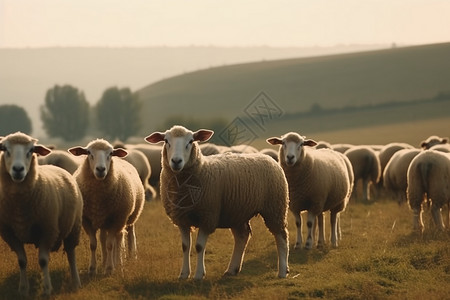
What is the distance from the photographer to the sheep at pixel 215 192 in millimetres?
10117

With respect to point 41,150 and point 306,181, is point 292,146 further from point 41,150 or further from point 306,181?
point 41,150

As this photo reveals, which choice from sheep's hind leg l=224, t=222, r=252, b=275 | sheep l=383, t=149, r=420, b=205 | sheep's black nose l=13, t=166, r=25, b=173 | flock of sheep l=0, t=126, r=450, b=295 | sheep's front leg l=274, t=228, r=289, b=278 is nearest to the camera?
sheep's black nose l=13, t=166, r=25, b=173

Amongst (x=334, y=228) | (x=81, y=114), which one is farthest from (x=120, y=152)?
(x=81, y=114)

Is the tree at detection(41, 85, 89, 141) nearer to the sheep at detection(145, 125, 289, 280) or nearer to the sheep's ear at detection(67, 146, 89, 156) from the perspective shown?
the sheep's ear at detection(67, 146, 89, 156)

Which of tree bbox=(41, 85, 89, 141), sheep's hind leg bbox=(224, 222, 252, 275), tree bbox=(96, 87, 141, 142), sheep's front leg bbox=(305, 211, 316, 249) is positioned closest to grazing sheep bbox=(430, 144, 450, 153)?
sheep's front leg bbox=(305, 211, 316, 249)

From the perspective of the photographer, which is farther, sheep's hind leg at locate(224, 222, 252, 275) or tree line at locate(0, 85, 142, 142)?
tree line at locate(0, 85, 142, 142)

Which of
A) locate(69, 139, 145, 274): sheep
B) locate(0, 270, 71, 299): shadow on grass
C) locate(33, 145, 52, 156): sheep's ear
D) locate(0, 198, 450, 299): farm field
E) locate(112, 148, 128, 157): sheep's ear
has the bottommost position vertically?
locate(0, 198, 450, 299): farm field

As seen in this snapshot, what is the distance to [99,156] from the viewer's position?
34.9 ft

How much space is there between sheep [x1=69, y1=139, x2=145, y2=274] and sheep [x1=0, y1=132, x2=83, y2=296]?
3.48ft

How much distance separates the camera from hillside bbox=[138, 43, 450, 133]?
84375 millimetres

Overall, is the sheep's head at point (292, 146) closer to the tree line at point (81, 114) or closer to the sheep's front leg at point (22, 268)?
the sheep's front leg at point (22, 268)

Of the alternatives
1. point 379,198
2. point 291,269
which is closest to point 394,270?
point 291,269

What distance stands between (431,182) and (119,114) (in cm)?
8043

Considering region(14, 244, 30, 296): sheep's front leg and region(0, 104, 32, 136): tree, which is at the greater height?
region(0, 104, 32, 136): tree
